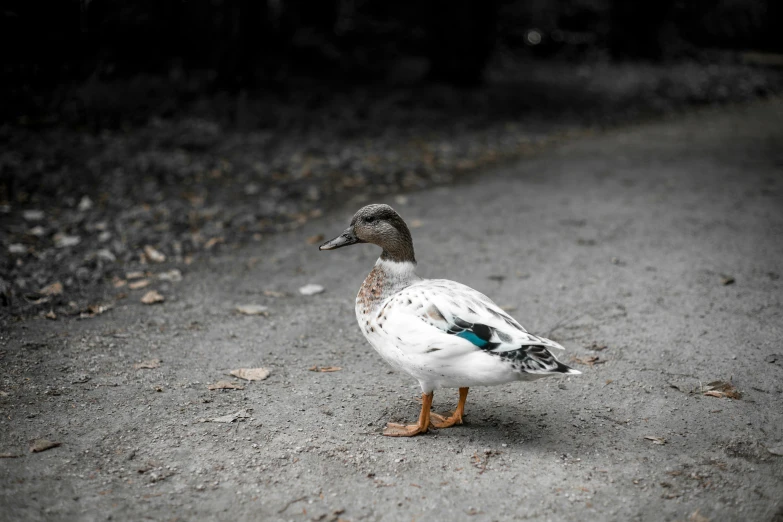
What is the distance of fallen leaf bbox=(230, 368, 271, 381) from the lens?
388 centimetres

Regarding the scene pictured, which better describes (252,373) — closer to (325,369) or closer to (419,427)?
(325,369)

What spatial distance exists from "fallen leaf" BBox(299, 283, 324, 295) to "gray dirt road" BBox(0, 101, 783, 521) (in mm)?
76

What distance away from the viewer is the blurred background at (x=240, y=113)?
639 cm

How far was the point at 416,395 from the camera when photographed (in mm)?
3762

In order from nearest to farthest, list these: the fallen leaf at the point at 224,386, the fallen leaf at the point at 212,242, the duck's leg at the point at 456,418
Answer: the duck's leg at the point at 456,418
the fallen leaf at the point at 224,386
the fallen leaf at the point at 212,242

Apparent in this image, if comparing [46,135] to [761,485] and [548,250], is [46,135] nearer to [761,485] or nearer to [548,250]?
[548,250]

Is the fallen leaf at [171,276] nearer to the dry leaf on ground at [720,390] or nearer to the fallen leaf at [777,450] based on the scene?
the dry leaf on ground at [720,390]

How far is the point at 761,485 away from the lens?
9.21ft

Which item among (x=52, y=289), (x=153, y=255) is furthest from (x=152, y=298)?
(x=153, y=255)

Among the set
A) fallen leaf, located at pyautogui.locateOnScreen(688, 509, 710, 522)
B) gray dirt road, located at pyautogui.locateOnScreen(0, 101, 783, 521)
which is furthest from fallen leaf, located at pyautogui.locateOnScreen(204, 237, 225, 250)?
fallen leaf, located at pyautogui.locateOnScreen(688, 509, 710, 522)

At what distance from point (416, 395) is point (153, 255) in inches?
125

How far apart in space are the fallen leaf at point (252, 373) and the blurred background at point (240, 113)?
1689 mm

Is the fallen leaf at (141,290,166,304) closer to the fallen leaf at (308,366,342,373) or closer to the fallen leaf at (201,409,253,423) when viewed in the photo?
the fallen leaf at (308,366,342,373)

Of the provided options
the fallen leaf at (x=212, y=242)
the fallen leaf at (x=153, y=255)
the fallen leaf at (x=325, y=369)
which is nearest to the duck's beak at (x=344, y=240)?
the fallen leaf at (x=325, y=369)
